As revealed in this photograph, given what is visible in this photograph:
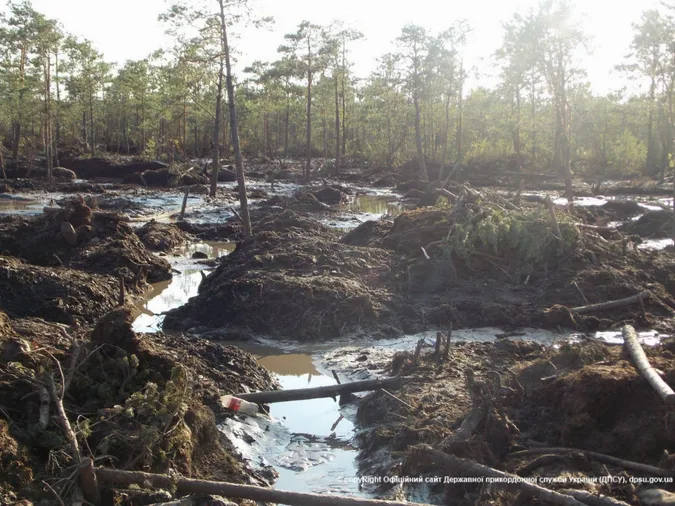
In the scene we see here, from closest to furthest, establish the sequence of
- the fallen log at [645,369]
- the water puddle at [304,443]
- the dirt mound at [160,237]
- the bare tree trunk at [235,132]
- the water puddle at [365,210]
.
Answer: the fallen log at [645,369], the water puddle at [304,443], the dirt mound at [160,237], the bare tree trunk at [235,132], the water puddle at [365,210]

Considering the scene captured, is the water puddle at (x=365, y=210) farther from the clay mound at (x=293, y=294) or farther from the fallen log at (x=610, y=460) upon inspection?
the fallen log at (x=610, y=460)

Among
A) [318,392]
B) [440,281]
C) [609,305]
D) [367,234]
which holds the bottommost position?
[318,392]

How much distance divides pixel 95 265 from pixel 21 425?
9646mm

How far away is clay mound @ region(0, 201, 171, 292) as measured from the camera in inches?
543

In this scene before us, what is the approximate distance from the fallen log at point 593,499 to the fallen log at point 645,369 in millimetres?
1028

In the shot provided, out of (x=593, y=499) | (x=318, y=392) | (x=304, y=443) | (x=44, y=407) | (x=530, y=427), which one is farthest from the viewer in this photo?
(x=318, y=392)

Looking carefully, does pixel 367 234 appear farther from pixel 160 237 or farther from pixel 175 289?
pixel 160 237

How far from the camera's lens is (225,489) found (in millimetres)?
4215

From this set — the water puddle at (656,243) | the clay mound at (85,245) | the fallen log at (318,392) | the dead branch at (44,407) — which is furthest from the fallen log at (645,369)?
the water puddle at (656,243)

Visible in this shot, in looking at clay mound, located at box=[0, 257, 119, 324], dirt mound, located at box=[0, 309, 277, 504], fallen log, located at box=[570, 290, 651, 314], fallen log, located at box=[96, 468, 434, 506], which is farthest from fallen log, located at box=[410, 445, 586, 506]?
clay mound, located at box=[0, 257, 119, 324]

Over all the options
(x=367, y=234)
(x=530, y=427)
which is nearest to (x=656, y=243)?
(x=367, y=234)

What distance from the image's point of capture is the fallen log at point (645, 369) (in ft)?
15.6

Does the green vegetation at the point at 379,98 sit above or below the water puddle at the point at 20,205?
above

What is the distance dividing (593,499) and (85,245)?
13.0 metres
